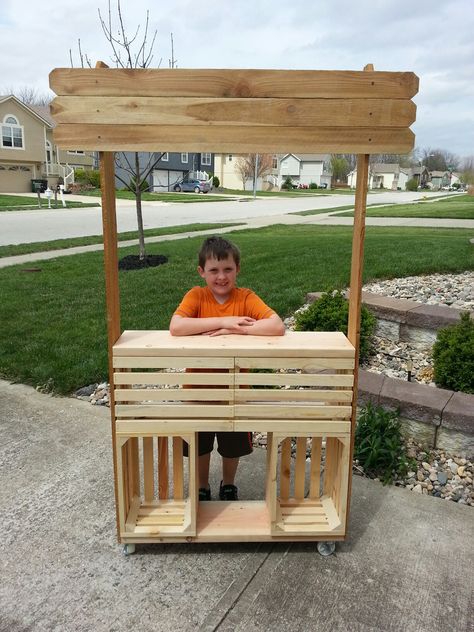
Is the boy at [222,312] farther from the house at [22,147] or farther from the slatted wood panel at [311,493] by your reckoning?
the house at [22,147]

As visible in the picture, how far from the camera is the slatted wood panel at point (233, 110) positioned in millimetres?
2031

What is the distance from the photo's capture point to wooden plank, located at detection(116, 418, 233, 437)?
2326mm

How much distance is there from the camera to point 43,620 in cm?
203

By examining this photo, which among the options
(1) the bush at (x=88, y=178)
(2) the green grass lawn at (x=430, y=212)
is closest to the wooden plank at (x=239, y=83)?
(2) the green grass lawn at (x=430, y=212)

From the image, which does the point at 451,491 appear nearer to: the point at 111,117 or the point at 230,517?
the point at 230,517

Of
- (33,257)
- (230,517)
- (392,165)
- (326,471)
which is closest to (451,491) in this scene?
(326,471)

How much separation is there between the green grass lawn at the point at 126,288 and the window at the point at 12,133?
32.4m

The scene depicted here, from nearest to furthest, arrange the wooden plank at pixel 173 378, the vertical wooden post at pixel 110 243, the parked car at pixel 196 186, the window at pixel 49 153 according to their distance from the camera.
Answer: the vertical wooden post at pixel 110 243, the wooden plank at pixel 173 378, the window at pixel 49 153, the parked car at pixel 196 186

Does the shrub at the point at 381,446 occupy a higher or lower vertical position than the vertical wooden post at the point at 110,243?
lower

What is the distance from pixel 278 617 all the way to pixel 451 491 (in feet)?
4.56

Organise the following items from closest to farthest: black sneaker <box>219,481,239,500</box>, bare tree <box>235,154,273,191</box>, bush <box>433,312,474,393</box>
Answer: black sneaker <box>219,481,239,500</box> → bush <box>433,312,474,393</box> → bare tree <box>235,154,273,191</box>

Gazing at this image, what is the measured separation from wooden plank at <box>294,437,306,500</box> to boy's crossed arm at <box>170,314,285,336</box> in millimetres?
573

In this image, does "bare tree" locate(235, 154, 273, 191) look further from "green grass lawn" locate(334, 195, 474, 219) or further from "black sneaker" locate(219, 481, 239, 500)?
"black sneaker" locate(219, 481, 239, 500)

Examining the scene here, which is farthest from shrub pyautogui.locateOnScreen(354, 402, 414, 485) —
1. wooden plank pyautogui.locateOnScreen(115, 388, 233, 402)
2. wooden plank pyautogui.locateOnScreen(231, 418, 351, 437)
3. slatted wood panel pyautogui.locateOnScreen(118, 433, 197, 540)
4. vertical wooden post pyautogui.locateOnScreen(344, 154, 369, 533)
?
wooden plank pyautogui.locateOnScreen(115, 388, 233, 402)
